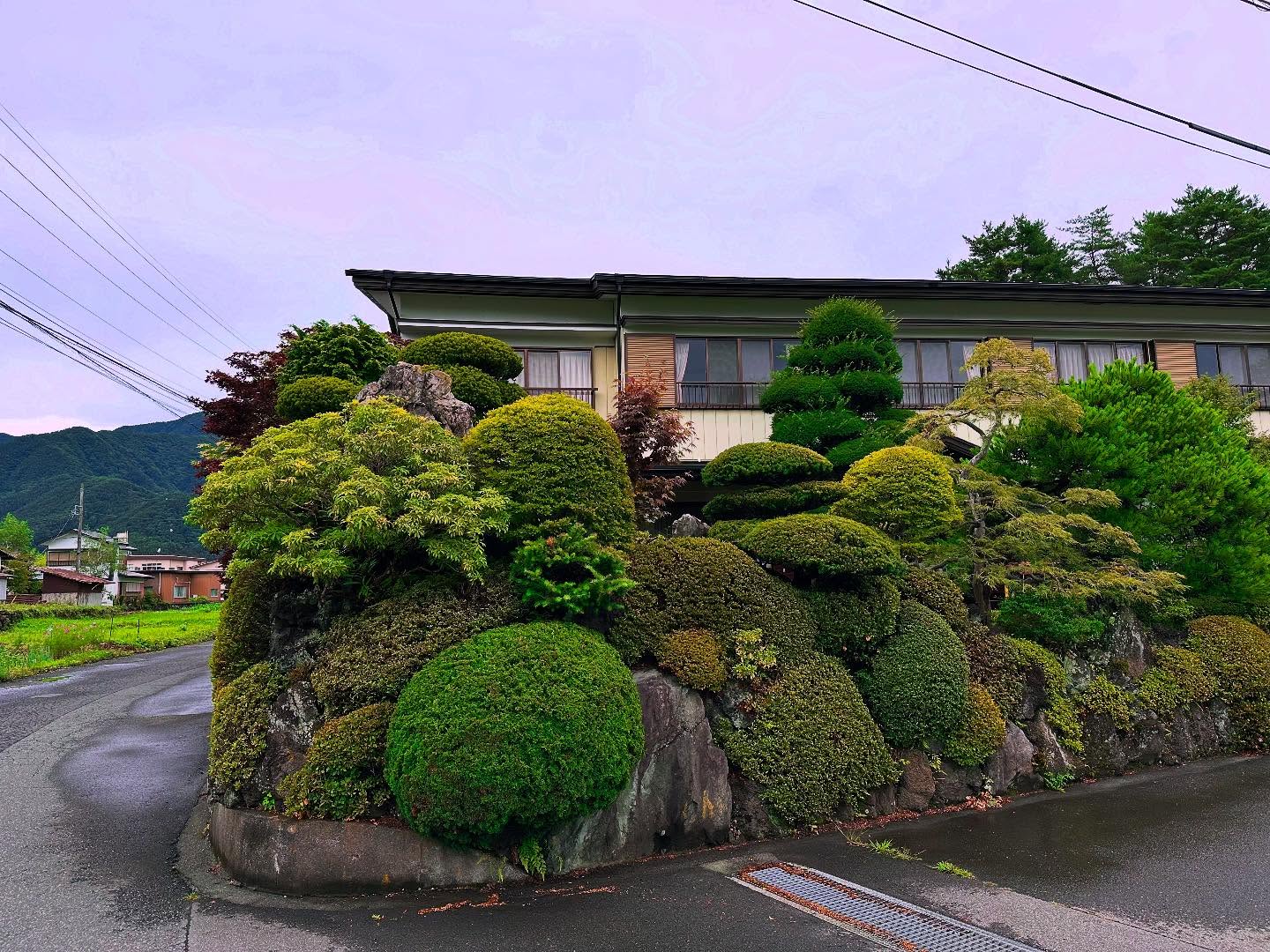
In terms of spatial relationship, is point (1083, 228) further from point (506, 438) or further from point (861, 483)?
point (506, 438)

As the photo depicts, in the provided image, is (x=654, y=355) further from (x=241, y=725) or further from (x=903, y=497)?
(x=241, y=725)

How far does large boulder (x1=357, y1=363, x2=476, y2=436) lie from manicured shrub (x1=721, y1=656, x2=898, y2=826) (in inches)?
164

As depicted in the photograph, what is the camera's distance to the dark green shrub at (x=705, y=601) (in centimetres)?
678

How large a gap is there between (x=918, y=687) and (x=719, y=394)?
9.52 meters

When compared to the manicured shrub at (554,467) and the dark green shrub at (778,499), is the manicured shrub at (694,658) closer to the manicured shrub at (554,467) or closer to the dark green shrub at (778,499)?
the manicured shrub at (554,467)

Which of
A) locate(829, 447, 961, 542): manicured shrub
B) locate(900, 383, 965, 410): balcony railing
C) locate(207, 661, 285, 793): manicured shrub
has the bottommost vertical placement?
locate(207, 661, 285, 793): manicured shrub

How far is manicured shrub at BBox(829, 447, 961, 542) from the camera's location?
335 inches

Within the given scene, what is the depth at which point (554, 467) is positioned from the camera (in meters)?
6.82

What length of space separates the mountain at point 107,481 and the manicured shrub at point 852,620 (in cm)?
10397

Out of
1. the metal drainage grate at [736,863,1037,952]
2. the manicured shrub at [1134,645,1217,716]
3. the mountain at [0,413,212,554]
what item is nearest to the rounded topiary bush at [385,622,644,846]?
the metal drainage grate at [736,863,1037,952]

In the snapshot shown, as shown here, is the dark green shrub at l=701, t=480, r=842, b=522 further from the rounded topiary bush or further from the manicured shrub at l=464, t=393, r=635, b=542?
the rounded topiary bush

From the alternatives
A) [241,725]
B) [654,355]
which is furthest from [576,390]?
[241,725]

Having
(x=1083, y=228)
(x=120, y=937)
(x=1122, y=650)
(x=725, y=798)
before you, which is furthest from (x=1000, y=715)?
(x=1083, y=228)

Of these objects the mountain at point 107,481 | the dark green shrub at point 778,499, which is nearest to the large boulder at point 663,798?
the dark green shrub at point 778,499
